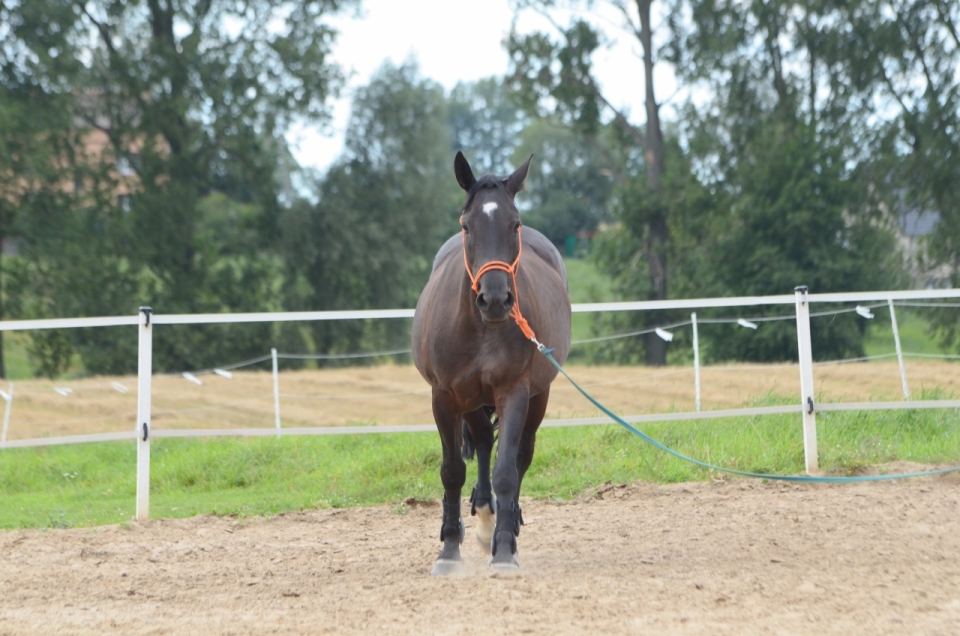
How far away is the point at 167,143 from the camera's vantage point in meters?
25.0

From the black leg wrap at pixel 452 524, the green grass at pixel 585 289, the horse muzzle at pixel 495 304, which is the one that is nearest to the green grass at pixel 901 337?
the green grass at pixel 585 289

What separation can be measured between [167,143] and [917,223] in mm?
20761

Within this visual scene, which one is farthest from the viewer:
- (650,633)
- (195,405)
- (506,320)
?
(195,405)

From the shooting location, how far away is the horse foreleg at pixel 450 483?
4828 mm

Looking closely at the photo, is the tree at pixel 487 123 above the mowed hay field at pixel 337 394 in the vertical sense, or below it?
above

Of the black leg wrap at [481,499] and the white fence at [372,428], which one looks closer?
the black leg wrap at [481,499]

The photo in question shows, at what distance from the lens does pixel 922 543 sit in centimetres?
491

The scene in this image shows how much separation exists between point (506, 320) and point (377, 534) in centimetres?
210

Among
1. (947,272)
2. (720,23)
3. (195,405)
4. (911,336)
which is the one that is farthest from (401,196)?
(911,336)

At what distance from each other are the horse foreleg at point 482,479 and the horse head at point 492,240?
3.96 feet

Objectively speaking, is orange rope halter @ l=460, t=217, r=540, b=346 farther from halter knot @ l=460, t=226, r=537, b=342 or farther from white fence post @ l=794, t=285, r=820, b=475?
white fence post @ l=794, t=285, r=820, b=475

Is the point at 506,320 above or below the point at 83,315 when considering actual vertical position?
below

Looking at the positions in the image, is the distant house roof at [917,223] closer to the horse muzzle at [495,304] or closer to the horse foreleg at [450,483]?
the horse foreleg at [450,483]

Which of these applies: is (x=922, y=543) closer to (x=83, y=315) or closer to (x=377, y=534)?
(x=377, y=534)
